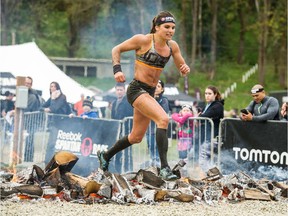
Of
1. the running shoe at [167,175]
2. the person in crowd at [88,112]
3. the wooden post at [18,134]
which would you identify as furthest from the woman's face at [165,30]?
the wooden post at [18,134]

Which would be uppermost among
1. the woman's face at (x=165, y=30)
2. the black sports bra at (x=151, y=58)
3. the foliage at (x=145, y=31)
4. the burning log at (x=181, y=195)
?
the foliage at (x=145, y=31)

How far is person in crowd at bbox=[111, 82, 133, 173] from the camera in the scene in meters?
13.7

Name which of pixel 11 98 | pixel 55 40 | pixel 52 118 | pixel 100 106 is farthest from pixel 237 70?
pixel 52 118

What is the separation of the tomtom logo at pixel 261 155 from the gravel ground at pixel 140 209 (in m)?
2.16

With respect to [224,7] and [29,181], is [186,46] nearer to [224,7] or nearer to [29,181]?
[224,7]

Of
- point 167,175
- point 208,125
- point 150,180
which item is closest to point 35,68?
point 208,125

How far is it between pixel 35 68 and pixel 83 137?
10.2 metres

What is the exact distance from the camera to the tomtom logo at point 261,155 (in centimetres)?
1294

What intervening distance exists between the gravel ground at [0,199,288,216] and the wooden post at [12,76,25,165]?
4.63 m

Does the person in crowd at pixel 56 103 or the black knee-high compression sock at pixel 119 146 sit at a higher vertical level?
the person in crowd at pixel 56 103

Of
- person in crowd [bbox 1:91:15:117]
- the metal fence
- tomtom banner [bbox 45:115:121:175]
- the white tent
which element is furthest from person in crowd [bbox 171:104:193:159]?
the white tent

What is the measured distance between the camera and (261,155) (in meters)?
13.1

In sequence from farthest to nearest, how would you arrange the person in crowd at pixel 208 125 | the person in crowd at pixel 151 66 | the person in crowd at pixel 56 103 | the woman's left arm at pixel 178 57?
the person in crowd at pixel 56 103 < the person in crowd at pixel 208 125 < the woman's left arm at pixel 178 57 < the person in crowd at pixel 151 66

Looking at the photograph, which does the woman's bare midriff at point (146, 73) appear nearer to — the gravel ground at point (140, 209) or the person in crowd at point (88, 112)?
the gravel ground at point (140, 209)
